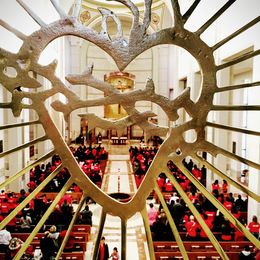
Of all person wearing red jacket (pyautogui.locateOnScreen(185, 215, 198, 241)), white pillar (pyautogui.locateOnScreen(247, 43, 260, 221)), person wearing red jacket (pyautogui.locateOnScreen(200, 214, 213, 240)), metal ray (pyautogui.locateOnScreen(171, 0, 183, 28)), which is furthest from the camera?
white pillar (pyautogui.locateOnScreen(247, 43, 260, 221))

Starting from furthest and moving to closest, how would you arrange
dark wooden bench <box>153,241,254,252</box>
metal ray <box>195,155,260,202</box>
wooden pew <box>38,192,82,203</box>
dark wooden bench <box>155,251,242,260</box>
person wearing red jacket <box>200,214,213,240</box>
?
1. wooden pew <box>38,192,82,203</box>
2. person wearing red jacket <box>200,214,213,240</box>
3. dark wooden bench <box>153,241,254,252</box>
4. dark wooden bench <box>155,251,242,260</box>
5. metal ray <box>195,155,260,202</box>

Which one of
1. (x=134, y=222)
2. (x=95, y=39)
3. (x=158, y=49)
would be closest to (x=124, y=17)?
(x=158, y=49)

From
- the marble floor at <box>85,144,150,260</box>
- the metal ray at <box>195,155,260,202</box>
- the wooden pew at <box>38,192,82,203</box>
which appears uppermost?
the metal ray at <box>195,155,260,202</box>

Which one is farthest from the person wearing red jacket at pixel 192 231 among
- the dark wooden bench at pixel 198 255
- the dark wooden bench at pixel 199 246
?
the dark wooden bench at pixel 198 255

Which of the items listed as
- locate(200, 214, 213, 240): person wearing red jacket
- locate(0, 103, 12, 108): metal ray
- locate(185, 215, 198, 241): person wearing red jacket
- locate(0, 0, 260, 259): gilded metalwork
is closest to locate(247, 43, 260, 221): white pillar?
locate(200, 214, 213, 240): person wearing red jacket

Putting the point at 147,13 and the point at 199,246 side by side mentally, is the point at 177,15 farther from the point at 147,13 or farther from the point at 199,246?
the point at 199,246

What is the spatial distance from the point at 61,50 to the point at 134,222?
41.0 feet

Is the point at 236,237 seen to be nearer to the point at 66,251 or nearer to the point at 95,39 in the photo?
the point at 66,251

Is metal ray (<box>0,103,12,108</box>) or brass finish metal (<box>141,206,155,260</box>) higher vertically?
metal ray (<box>0,103,12,108</box>)

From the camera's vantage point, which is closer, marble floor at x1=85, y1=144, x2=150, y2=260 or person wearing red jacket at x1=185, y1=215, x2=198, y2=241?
person wearing red jacket at x1=185, y1=215, x2=198, y2=241

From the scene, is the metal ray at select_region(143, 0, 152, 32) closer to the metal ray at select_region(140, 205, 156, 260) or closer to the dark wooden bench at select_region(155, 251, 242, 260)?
the metal ray at select_region(140, 205, 156, 260)

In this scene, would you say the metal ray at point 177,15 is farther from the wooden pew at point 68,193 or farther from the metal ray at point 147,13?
the wooden pew at point 68,193

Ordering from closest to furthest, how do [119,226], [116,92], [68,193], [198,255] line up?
[116,92] → [198,255] → [119,226] → [68,193]

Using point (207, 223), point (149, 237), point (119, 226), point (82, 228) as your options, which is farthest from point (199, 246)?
point (149, 237)
